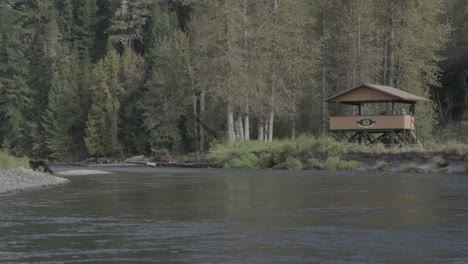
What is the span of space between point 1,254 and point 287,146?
28.3m

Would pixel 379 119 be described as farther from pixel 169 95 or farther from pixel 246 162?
pixel 169 95

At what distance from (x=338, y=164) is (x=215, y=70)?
1351 cm

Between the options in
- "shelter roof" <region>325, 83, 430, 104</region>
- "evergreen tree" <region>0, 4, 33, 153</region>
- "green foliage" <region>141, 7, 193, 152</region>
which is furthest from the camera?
"evergreen tree" <region>0, 4, 33, 153</region>

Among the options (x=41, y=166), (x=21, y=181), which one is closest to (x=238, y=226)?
(x=21, y=181)

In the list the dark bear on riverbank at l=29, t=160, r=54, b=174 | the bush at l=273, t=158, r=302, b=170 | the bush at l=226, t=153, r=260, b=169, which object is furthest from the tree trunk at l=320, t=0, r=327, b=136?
the dark bear on riverbank at l=29, t=160, r=54, b=174

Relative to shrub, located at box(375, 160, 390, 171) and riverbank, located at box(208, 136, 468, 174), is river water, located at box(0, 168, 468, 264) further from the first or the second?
shrub, located at box(375, 160, 390, 171)

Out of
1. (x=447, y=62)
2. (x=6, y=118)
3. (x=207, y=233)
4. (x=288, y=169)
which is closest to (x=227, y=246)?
(x=207, y=233)

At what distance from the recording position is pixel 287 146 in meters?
36.9

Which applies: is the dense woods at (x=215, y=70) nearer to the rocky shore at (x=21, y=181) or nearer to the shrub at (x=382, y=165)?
the shrub at (x=382, y=165)

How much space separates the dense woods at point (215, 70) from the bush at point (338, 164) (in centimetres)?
958

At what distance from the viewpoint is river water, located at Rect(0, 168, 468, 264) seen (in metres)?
9.16

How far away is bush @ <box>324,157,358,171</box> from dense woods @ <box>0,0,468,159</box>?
31.4 ft

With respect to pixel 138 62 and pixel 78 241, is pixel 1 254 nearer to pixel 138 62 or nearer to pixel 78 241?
pixel 78 241

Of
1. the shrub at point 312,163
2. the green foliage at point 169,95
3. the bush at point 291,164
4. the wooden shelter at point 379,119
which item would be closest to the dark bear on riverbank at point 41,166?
the bush at point 291,164
